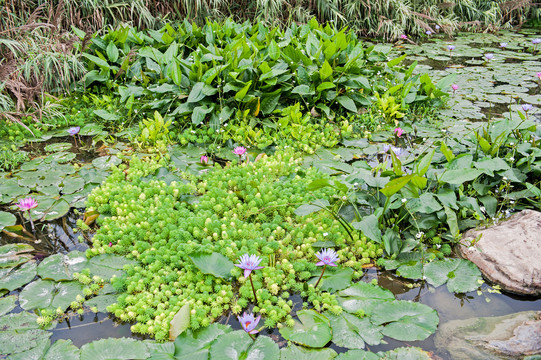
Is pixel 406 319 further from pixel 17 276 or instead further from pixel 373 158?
pixel 17 276

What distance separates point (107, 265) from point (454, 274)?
1897mm

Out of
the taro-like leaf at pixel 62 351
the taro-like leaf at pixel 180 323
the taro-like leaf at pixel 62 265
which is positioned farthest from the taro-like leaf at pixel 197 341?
the taro-like leaf at pixel 62 265

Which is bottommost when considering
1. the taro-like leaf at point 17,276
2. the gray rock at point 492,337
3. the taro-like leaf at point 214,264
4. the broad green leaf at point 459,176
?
the gray rock at point 492,337

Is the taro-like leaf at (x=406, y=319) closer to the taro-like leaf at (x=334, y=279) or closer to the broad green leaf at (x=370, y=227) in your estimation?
the taro-like leaf at (x=334, y=279)

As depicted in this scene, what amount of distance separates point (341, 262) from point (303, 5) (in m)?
5.73

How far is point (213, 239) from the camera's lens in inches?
96.3

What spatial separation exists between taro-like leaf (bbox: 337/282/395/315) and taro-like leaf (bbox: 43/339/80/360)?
1236 millimetres

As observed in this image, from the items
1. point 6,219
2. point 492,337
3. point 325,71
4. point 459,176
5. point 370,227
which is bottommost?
point 492,337

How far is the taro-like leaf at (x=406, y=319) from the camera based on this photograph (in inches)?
75.7

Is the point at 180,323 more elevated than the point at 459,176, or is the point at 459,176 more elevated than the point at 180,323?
the point at 459,176

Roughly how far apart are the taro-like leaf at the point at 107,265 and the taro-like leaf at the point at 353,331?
3.73ft

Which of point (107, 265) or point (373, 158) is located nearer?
point (107, 265)

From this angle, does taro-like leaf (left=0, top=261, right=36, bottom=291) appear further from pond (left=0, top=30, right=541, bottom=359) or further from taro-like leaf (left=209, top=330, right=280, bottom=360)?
taro-like leaf (left=209, top=330, right=280, bottom=360)

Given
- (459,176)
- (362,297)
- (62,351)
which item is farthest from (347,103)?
(62,351)
